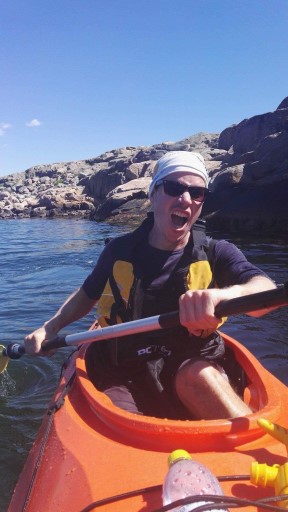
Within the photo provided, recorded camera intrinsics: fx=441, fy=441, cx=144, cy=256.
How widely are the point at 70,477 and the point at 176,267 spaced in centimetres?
136

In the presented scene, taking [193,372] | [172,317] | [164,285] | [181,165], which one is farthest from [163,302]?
[181,165]

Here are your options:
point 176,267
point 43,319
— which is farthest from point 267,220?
point 176,267

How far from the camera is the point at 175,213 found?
2.76 metres

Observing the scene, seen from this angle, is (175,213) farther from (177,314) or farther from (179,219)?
(177,314)

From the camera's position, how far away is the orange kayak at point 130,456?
65.6 inches

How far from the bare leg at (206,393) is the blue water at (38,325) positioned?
1.40 meters

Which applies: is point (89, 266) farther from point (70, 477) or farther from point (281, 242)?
point (70, 477)

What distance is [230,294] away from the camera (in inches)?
85.9

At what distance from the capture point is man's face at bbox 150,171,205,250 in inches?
108

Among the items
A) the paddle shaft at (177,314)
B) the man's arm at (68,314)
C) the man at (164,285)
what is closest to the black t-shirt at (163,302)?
the man at (164,285)

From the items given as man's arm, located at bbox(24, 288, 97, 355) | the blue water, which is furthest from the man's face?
the blue water

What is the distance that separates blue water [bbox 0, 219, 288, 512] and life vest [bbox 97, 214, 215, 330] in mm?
1410

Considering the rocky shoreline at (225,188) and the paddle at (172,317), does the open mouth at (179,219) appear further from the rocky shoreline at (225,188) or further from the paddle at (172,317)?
the rocky shoreline at (225,188)

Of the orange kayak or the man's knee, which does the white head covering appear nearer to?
the man's knee
